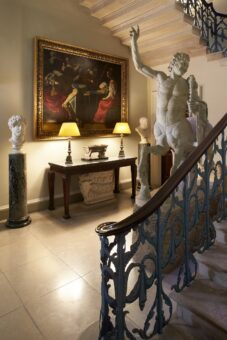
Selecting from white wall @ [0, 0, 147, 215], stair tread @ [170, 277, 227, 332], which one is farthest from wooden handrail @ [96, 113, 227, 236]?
white wall @ [0, 0, 147, 215]

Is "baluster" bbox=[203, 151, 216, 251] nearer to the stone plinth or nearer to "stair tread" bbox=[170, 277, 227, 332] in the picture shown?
"stair tread" bbox=[170, 277, 227, 332]

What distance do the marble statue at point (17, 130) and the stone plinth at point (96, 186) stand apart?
1.25 m

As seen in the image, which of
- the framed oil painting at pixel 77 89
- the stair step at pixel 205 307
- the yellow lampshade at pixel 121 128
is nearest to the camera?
the stair step at pixel 205 307

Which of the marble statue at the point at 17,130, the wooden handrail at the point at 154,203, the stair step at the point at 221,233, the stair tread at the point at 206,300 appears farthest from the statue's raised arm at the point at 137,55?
the stair tread at the point at 206,300

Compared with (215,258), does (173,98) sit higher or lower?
higher

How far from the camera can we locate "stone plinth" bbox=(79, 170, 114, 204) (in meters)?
4.36

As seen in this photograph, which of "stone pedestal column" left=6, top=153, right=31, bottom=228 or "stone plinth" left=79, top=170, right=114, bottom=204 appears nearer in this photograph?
"stone pedestal column" left=6, top=153, right=31, bottom=228

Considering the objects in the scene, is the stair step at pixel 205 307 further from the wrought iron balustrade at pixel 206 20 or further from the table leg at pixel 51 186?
the wrought iron balustrade at pixel 206 20

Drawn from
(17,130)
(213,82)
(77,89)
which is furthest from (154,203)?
(213,82)

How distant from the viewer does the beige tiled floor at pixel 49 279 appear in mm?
1771

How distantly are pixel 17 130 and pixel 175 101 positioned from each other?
2230mm

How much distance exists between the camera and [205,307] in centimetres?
156

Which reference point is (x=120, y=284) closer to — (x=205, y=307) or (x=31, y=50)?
(x=205, y=307)

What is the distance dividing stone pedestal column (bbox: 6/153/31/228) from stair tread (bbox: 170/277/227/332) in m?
2.56
